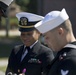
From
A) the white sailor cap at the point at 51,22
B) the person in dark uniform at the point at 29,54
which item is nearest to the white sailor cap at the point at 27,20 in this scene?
the person in dark uniform at the point at 29,54

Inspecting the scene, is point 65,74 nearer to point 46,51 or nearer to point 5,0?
point 5,0

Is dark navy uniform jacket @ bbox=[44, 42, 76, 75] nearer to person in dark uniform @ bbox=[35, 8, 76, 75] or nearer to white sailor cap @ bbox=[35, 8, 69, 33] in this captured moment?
person in dark uniform @ bbox=[35, 8, 76, 75]

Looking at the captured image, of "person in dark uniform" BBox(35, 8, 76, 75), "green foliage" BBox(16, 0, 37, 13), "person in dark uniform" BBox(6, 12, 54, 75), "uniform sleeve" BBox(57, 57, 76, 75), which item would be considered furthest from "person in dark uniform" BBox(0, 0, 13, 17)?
"green foliage" BBox(16, 0, 37, 13)

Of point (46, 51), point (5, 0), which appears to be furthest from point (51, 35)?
point (46, 51)

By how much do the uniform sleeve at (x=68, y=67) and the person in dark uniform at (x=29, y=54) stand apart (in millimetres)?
1000

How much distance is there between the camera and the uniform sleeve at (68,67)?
268 centimetres

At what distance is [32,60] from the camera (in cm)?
387

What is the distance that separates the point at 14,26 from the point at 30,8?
5.70m

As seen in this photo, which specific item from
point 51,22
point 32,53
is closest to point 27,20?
point 32,53

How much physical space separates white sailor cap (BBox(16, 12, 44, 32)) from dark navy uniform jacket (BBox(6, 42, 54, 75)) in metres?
0.21

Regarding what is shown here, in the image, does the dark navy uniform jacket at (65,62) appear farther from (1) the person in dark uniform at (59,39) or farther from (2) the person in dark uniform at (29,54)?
(2) the person in dark uniform at (29,54)

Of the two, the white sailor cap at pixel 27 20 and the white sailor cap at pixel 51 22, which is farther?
the white sailor cap at pixel 27 20

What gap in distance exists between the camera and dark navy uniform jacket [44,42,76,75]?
2.69m

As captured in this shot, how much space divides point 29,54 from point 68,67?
1281mm
